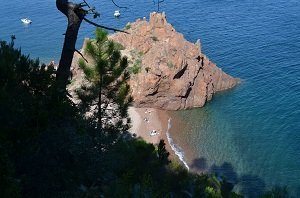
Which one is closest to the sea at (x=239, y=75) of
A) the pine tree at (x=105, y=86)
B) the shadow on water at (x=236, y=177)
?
the shadow on water at (x=236, y=177)

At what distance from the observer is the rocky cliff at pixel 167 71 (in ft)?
120

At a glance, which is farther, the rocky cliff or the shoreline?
the rocky cliff

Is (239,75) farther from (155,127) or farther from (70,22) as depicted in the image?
(70,22)

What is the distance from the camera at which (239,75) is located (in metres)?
42.4

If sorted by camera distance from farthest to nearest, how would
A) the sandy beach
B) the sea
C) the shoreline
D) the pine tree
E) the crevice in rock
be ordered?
the crevice in rock, the sandy beach, the shoreline, the sea, the pine tree

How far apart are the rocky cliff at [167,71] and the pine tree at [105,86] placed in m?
20.3

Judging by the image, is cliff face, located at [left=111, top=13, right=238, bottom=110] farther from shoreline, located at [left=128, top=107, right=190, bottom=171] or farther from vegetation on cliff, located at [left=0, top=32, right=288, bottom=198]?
vegetation on cliff, located at [left=0, top=32, right=288, bottom=198]

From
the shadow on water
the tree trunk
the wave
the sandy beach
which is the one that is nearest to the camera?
the tree trunk

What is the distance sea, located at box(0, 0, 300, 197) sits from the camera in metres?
28.9

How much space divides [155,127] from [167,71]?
5.18 meters

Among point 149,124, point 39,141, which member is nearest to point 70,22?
point 39,141

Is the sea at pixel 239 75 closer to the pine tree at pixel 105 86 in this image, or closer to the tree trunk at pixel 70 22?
the pine tree at pixel 105 86

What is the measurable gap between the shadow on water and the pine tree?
12534 millimetres

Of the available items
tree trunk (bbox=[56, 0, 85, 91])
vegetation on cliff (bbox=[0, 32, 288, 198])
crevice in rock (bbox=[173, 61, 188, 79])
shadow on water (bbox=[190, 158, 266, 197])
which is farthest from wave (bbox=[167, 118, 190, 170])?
tree trunk (bbox=[56, 0, 85, 91])
